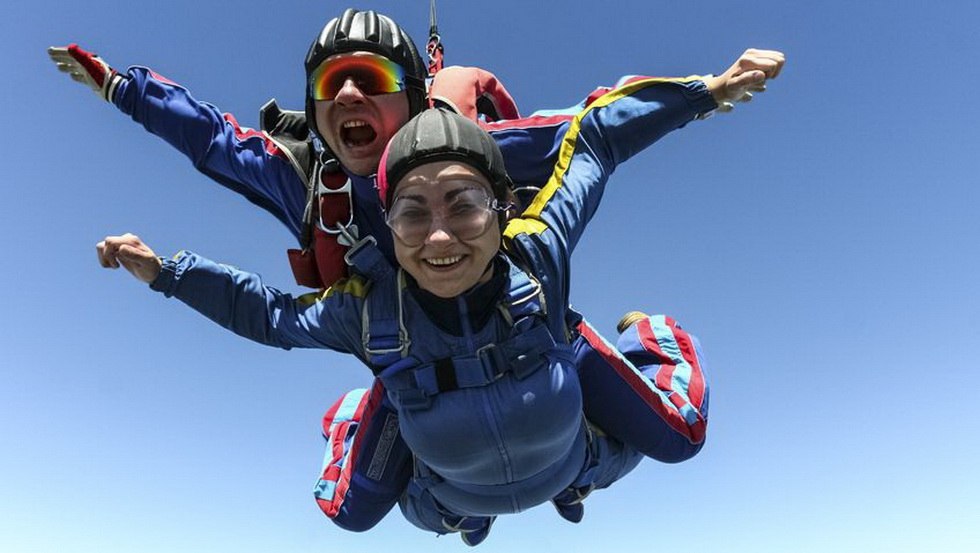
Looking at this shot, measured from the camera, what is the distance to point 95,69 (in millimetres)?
3123

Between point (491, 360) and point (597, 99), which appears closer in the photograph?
point (491, 360)

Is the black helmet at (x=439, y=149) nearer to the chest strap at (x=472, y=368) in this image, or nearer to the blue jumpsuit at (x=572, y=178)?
the blue jumpsuit at (x=572, y=178)

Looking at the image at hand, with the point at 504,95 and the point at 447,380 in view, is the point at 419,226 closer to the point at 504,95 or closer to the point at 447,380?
the point at 447,380

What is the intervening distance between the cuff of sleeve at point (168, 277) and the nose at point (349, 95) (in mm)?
844

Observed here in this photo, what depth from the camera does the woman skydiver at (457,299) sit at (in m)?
2.41

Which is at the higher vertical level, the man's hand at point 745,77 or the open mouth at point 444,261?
the man's hand at point 745,77

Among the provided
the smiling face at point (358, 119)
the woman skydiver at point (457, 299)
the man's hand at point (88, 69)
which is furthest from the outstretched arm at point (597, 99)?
the man's hand at point (88, 69)

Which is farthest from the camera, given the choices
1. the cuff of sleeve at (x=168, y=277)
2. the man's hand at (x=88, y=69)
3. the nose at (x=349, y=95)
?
the man's hand at (x=88, y=69)

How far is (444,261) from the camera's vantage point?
2402 mm

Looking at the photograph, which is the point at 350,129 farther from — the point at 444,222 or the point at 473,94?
the point at 444,222

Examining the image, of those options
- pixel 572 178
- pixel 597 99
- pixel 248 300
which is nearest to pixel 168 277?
pixel 248 300

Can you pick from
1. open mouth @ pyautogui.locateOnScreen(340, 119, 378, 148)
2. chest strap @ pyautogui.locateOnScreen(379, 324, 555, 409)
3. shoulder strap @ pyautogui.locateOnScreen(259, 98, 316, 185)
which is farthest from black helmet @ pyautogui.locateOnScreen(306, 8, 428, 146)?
chest strap @ pyautogui.locateOnScreen(379, 324, 555, 409)

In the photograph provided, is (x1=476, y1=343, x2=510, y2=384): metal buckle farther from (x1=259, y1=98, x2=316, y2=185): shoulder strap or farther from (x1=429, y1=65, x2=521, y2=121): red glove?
(x1=259, y1=98, x2=316, y2=185): shoulder strap

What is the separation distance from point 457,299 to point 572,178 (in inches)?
23.6
